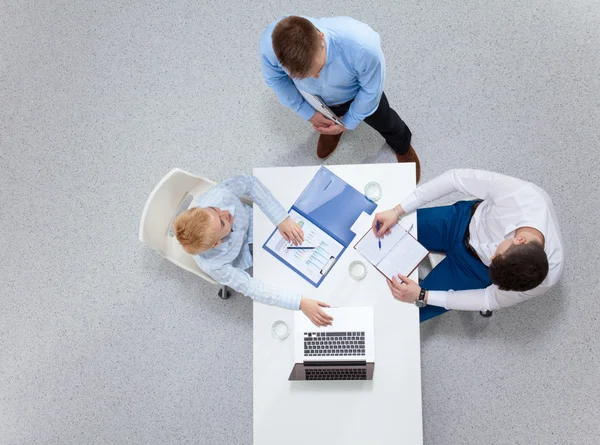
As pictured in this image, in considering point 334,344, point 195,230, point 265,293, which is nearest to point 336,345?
point 334,344

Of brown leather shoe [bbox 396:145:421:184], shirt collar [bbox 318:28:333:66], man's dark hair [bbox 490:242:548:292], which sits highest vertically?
shirt collar [bbox 318:28:333:66]

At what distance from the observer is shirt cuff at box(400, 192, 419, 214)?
5.88 feet

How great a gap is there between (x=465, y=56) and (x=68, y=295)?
8.06 ft

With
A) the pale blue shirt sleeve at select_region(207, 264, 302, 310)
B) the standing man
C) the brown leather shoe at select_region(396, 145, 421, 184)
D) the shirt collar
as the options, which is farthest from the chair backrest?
the brown leather shoe at select_region(396, 145, 421, 184)

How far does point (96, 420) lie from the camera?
2.49m

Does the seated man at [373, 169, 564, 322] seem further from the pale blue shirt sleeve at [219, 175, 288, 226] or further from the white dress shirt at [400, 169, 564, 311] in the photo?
the pale blue shirt sleeve at [219, 175, 288, 226]

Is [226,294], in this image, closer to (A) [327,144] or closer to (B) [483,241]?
(A) [327,144]

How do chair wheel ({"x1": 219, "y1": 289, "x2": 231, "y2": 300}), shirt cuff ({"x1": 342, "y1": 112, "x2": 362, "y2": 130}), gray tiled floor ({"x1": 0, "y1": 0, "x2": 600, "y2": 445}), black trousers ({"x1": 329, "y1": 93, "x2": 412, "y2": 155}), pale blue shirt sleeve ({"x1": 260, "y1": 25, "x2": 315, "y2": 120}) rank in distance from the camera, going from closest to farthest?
pale blue shirt sleeve ({"x1": 260, "y1": 25, "x2": 315, "y2": 120}) < shirt cuff ({"x1": 342, "y1": 112, "x2": 362, "y2": 130}) < black trousers ({"x1": 329, "y1": 93, "x2": 412, "y2": 155}) < gray tiled floor ({"x1": 0, "y1": 0, "x2": 600, "y2": 445}) < chair wheel ({"x1": 219, "y1": 289, "x2": 231, "y2": 300})

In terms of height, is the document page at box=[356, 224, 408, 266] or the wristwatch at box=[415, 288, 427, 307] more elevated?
the document page at box=[356, 224, 408, 266]

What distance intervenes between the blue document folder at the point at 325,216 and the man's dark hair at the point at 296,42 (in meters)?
0.50

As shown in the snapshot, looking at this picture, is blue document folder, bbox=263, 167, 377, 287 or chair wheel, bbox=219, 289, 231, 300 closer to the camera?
blue document folder, bbox=263, 167, 377, 287

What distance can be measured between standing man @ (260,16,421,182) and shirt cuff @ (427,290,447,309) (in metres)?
Result: 0.75

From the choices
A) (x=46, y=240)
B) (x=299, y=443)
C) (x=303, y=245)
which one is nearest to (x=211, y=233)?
(x=303, y=245)

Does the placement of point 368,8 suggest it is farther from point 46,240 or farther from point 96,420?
point 96,420
